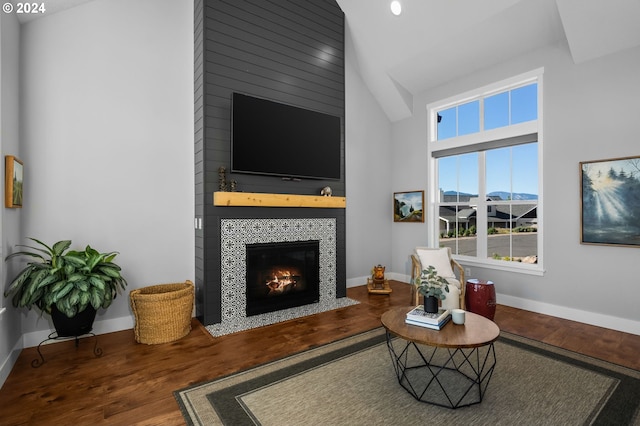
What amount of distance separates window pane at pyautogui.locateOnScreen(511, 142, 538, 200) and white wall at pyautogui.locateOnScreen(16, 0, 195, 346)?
412 centimetres

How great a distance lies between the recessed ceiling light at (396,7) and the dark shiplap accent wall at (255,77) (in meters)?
0.82

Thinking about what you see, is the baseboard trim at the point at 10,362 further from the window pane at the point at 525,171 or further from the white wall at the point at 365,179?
the window pane at the point at 525,171

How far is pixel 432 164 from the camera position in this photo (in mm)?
5273

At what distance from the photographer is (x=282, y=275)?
4.09m

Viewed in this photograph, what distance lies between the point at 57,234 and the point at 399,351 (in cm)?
339

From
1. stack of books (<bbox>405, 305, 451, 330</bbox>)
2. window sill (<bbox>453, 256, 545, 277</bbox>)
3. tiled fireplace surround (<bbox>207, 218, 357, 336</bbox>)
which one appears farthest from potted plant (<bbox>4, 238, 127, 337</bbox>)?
window sill (<bbox>453, 256, 545, 277</bbox>)

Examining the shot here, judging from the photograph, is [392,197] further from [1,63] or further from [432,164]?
[1,63]

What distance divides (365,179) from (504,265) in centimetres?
241

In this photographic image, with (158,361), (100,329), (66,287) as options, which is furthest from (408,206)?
(66,287)

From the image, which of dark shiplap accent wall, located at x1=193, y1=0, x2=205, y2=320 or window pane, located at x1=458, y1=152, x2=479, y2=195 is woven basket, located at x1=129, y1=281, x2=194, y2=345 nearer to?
dark shiplap accent wall, located at x1=193, y1=0, x2=205, y2=320

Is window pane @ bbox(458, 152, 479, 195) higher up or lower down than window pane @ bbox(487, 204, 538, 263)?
higher up

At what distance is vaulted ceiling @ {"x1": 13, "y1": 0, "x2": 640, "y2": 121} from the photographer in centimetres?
327

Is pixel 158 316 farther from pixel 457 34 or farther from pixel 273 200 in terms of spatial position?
pixel 457 34

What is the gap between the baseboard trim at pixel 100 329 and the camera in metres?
3.02
